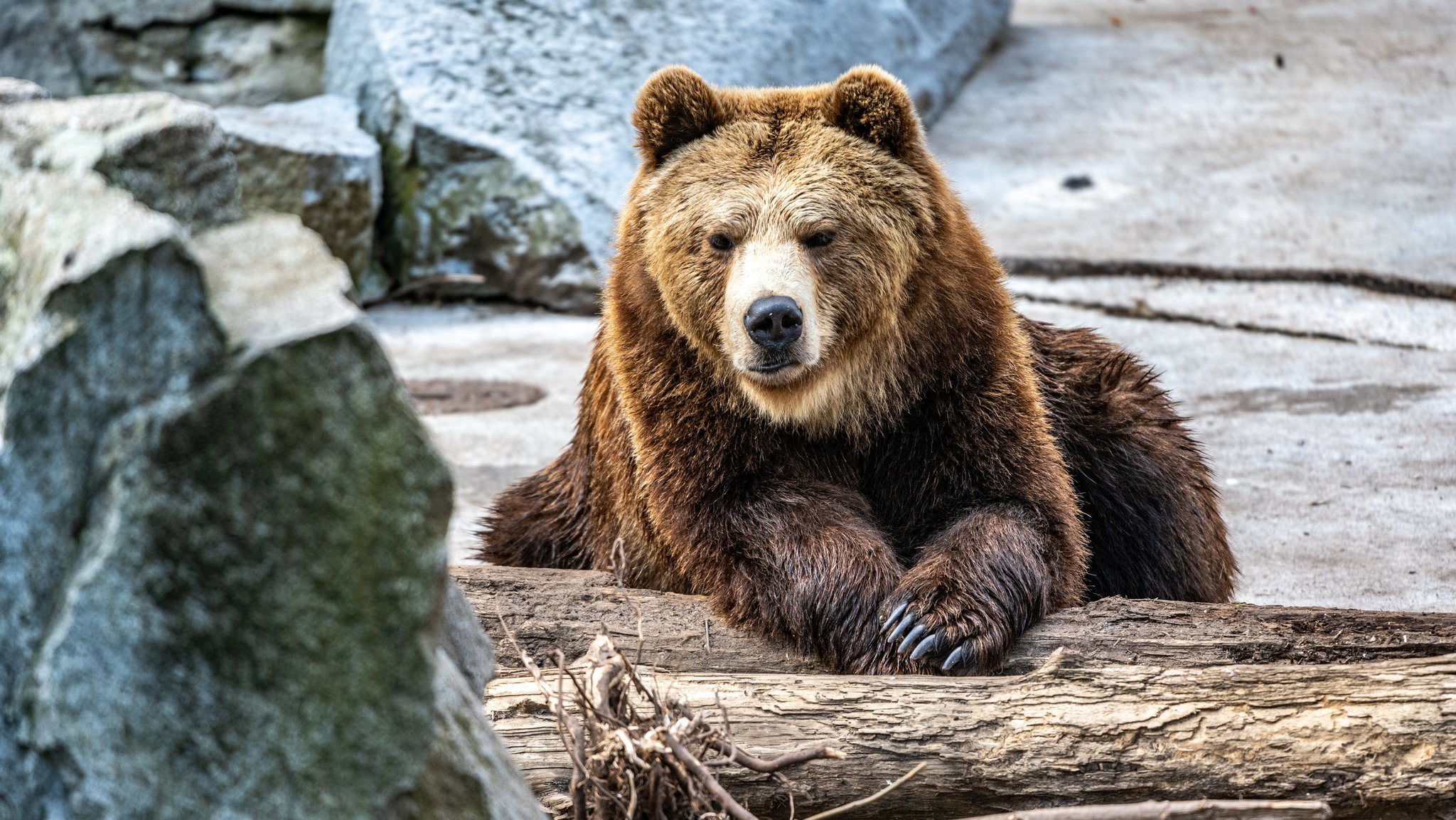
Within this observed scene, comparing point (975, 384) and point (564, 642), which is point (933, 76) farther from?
point (564, 642)

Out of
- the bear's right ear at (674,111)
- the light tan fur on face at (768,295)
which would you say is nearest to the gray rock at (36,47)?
the bear's right ear at (674,111)

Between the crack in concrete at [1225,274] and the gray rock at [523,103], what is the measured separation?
2.19 m

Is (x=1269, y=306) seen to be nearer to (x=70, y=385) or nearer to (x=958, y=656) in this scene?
(x=958, y=656)

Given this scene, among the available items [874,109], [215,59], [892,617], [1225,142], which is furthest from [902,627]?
[215,59]

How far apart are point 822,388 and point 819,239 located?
423mm

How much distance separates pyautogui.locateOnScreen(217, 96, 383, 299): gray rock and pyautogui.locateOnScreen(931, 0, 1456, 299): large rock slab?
3890mm

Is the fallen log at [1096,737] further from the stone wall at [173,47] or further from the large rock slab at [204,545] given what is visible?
the stone wall at [173,47]

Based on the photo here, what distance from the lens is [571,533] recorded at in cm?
491

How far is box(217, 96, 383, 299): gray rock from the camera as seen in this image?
8.98 metres

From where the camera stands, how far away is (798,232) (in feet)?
13.5

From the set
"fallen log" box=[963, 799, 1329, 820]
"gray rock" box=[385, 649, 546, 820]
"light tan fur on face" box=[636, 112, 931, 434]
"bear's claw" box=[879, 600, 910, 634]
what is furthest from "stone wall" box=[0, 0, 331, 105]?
"fallen log" box=[963, 799, 1329, 820]

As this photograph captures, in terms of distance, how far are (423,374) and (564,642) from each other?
4.58 m

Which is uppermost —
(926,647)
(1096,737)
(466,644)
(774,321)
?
(774,321)

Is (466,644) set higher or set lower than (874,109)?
lower
